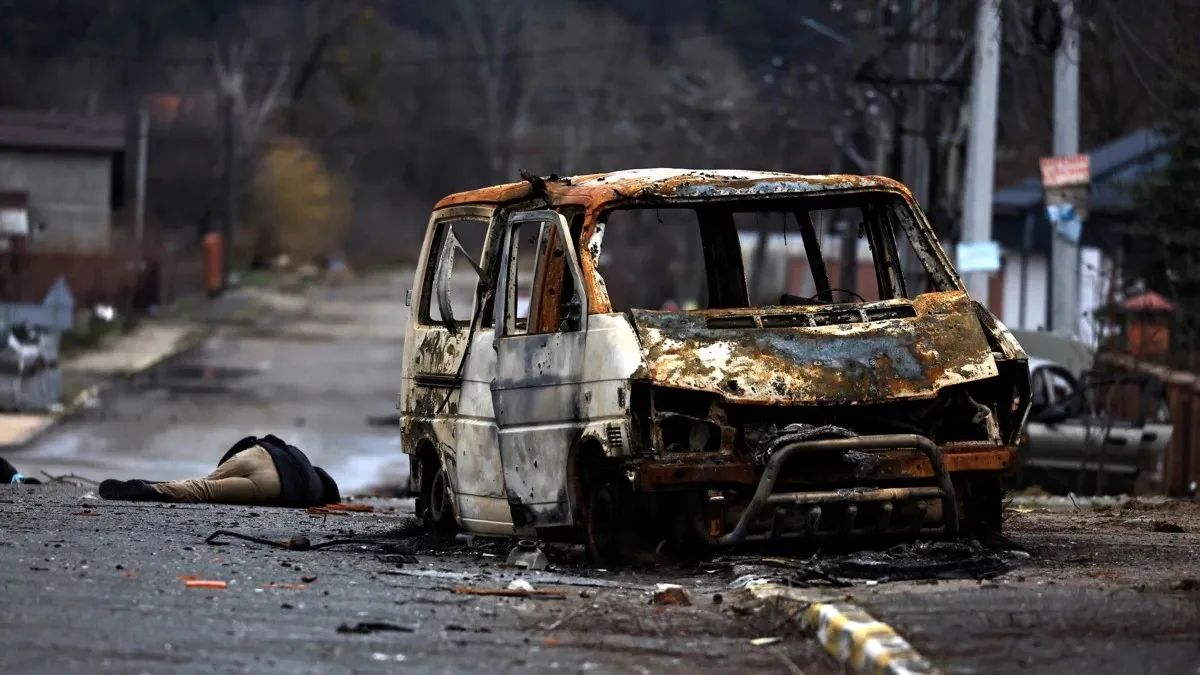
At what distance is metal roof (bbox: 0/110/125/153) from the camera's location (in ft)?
197

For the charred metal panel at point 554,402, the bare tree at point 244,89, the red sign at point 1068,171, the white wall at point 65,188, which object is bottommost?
the charred metal panel at point 554,402

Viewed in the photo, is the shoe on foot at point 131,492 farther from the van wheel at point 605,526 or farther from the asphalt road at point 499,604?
the van wheel at point 605,526

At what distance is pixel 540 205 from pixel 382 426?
26099mm

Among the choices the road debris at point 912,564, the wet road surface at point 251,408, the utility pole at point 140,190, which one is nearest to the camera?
the road debris at point 912,564

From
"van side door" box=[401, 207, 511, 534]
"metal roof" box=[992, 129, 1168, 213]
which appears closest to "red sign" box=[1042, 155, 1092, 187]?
"van side door" box=[401, 207, 511, 534]

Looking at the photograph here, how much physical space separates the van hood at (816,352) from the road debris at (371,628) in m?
1.98

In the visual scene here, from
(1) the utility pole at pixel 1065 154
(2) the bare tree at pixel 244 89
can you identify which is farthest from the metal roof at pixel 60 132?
(1) the utility pole at pixel 1065 154

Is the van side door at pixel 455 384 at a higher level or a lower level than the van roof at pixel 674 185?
lower

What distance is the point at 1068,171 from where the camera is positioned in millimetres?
25922

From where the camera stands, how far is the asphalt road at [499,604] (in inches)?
303

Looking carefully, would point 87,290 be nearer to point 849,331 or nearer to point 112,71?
point 112,71

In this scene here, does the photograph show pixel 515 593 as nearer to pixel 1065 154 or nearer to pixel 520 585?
pixel 520 585

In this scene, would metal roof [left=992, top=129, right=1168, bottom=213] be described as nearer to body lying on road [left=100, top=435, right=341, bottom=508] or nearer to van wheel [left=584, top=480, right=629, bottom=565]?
body lying on road [left=100, top=435, right=341, bottom=508]

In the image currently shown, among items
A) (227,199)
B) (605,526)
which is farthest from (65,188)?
(605,526)
